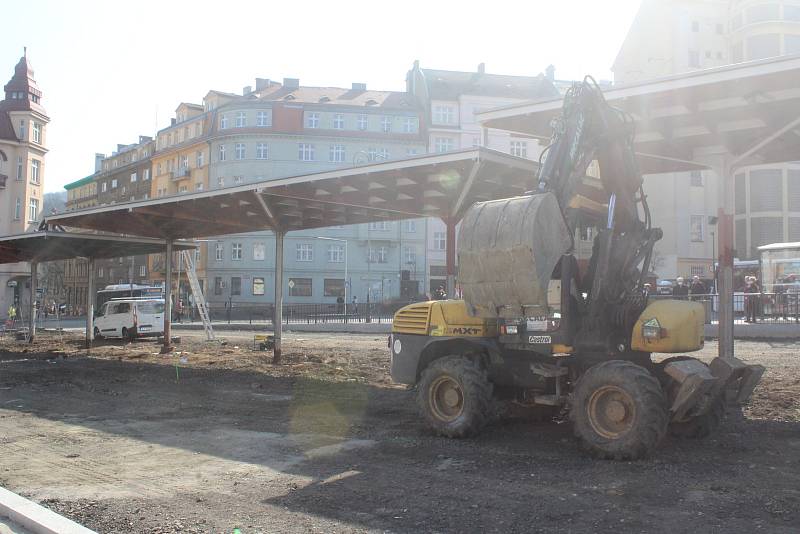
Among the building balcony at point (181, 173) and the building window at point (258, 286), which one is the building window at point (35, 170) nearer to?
the building balcony at point (181, 173)

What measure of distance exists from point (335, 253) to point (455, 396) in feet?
201

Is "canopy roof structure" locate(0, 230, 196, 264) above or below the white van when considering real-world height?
above

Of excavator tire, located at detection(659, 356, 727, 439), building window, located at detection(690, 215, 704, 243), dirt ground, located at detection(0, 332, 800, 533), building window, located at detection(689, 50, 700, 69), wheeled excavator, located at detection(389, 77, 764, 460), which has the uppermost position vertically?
building window, located at detection(689, 50, 700, 69)

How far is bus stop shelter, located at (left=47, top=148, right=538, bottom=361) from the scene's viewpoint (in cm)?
1350

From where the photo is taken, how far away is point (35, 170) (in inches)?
2640

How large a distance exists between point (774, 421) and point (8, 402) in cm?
1279

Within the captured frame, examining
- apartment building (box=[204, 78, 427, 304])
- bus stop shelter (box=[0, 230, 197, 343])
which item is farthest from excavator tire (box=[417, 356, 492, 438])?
apartment building (box=[204, 78, 427, 304])

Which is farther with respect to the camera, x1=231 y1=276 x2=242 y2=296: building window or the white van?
x1=231 y1=276 x2=242 y2=296: building window

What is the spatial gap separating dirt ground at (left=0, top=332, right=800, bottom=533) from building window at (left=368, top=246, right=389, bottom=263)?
56.1 m

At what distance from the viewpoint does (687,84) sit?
38.3 ft

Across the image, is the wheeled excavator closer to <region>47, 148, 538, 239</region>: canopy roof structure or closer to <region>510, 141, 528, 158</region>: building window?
<region>47, 148, 538, 239</region>: canopy roof structure

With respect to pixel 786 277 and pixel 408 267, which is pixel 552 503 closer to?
pixel 786 277

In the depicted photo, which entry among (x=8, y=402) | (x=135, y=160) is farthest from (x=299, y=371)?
(x=135, y=160)

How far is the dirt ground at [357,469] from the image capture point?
5.96 metres
